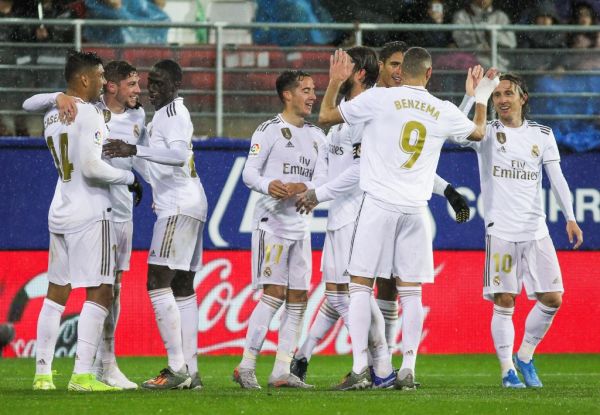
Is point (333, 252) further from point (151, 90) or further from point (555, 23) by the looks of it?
point (555, 23)

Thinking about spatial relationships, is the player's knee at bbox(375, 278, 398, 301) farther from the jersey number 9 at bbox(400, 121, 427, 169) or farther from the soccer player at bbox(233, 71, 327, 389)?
the jersey number 9 at bbox(400, 121, 427, 169)

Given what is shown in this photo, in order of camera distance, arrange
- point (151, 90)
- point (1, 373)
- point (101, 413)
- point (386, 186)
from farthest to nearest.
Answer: point (1, 373)
point (151, 90)
point (386, 186)
point (101, 413)

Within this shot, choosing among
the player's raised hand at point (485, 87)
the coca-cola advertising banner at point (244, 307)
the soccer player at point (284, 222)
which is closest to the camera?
the player's raised hand at point (485, 87)

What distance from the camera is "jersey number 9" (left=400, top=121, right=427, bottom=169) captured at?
8.32 metres

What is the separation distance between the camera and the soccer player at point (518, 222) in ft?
31.3

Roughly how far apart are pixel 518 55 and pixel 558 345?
297 cm

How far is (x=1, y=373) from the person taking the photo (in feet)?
34.9

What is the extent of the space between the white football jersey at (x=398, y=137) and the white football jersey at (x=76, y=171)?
1.55 meters

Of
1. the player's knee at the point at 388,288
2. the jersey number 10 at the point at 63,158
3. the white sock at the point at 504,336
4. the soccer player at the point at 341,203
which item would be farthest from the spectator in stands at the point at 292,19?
the jersey number 10 at the point at 63,158

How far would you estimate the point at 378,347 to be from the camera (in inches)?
348

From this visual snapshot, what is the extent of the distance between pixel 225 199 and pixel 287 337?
3.80 meters

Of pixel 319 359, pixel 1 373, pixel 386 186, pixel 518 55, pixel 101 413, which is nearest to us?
pixel 101 413

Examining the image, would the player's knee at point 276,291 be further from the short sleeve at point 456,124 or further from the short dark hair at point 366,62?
the short sleeve at point 456,124

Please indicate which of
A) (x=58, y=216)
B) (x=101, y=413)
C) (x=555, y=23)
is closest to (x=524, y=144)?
(x=58, y=216)
